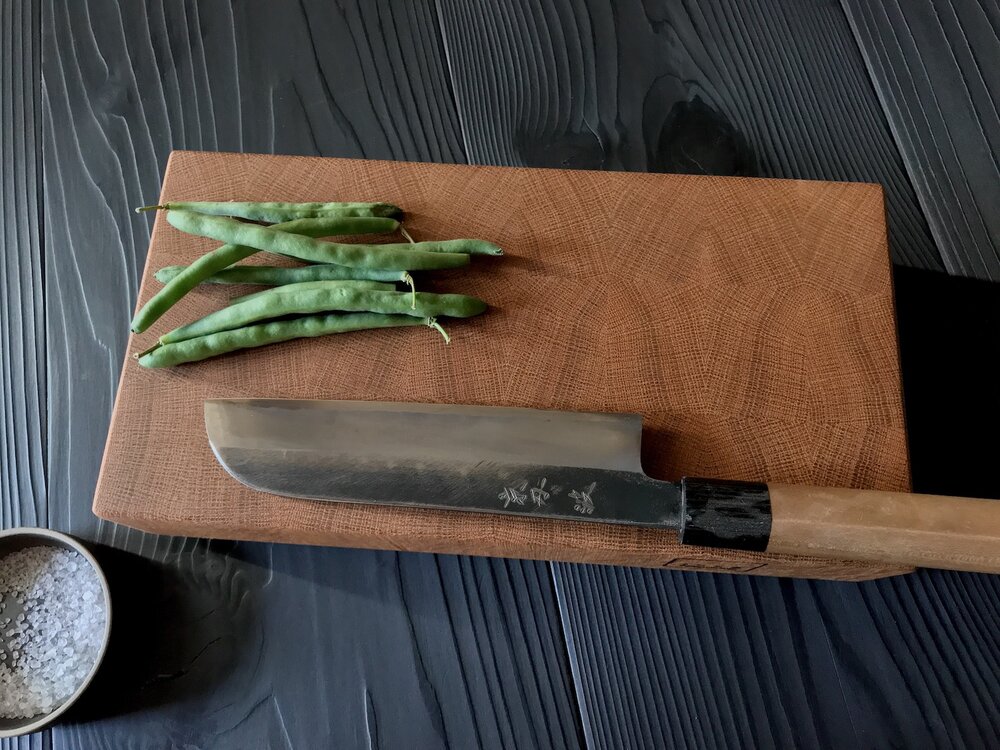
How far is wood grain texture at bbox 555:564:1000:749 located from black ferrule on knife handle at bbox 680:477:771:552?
240 millimetres

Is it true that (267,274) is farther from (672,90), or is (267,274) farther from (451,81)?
(672,90)

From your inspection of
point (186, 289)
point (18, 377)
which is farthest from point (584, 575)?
point (18, 377)

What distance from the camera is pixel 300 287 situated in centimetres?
109

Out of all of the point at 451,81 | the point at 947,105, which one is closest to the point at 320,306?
the point at 451,81

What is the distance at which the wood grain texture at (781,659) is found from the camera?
112 centimetres

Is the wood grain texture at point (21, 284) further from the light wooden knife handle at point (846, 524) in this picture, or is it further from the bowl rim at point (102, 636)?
the light wooden knife handle at point (846, 524)

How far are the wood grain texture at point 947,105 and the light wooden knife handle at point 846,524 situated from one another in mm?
661

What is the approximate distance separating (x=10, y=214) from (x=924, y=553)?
1.70 metres

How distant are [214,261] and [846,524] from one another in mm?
966

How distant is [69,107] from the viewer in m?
1.53

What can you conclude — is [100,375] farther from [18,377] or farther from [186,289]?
[186,289]

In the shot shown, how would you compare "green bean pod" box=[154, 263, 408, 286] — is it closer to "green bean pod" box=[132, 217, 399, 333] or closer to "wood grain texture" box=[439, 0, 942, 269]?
"green bean pod" box=[132, 217, 399, 333]

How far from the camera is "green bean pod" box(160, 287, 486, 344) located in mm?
1076

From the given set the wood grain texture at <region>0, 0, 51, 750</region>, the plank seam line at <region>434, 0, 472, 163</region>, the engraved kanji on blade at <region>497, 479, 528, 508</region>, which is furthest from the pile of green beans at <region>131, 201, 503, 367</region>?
the plank seam line at <region>434, 0, 472, 163</region>
